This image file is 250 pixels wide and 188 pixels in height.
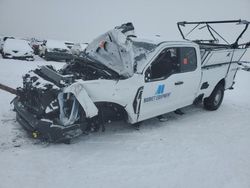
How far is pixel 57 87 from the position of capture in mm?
4730

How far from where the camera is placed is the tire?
8.16 meters

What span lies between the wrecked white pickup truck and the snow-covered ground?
1.13 ft

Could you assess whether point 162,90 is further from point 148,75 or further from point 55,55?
point 55,55

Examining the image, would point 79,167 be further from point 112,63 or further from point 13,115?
point 13,115

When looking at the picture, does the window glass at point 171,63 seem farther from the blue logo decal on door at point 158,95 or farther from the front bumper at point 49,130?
the front bumper at point 49,130

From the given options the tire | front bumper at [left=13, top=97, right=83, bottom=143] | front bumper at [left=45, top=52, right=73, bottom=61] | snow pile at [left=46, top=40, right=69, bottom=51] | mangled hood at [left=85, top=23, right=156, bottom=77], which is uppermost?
mangled hood at [left=85, top=23, right=156, bottom=77]

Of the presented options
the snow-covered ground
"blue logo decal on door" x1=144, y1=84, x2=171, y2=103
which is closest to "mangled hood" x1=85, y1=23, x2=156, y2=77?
"blue logo decal on door" x1=144, y1=84, x2=171, y2=103

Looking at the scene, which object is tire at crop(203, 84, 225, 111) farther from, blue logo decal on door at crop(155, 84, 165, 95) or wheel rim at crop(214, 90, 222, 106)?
blue logo decal on door at crop(155, 84, 165, 95)

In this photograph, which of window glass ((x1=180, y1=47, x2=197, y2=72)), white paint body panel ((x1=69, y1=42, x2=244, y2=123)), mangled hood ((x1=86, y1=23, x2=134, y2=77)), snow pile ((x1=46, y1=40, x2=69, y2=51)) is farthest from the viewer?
snow pile ((x1=46, y1=40, x2=69, y2=51))

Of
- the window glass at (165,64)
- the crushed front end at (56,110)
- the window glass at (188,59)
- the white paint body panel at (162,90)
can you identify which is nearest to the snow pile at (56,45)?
the white paint body panel at (162,90)

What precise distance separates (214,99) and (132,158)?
421cm

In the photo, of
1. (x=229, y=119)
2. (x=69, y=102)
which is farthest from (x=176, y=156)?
(x=229, y=119)

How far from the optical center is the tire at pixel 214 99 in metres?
8.16

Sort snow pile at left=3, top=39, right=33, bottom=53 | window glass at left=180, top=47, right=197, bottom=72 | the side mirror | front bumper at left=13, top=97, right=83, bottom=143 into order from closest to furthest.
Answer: front bumper at left=13, top=97, right=83, bottom=143 → the side mirror → window glass at left=180, top=47, right=197, bottom=72 → snow pile at left=3, top=39, right=33, bottom=53
